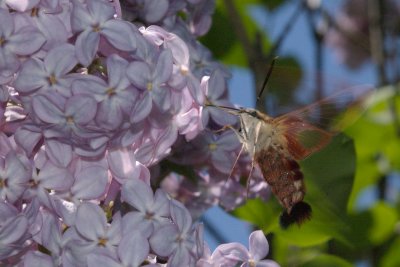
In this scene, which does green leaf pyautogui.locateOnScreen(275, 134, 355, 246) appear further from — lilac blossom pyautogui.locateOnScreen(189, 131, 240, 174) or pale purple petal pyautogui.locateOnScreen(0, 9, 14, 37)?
pale purple petal pyautogui.locateOnScreen(0, 9, 14, 37)

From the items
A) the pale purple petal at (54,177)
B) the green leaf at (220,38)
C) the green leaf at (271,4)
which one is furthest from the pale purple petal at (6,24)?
the green leaf at (271,4)

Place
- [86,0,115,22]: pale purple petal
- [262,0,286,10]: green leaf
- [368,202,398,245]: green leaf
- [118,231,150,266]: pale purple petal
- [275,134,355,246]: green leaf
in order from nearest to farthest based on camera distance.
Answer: [118,231,150,266]: pale purple petal → [86,0,115,22]: pale purple petal → [275,134,355,246]: green leaf → [368,202,398,245]: green leaf → [262,0,286,10]: green leaf

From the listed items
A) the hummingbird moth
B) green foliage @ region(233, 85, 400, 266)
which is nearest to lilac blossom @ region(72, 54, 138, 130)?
the hummingbird moth

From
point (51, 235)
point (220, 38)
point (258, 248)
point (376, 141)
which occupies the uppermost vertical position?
point (51, 235)

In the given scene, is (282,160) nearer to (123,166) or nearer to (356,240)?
(123,166)

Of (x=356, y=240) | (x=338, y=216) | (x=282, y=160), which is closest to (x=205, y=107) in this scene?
(x=282, y=160)

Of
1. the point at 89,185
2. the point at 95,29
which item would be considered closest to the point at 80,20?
the point at 95,29

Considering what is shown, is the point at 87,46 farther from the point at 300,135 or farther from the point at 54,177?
the point at 300,135
